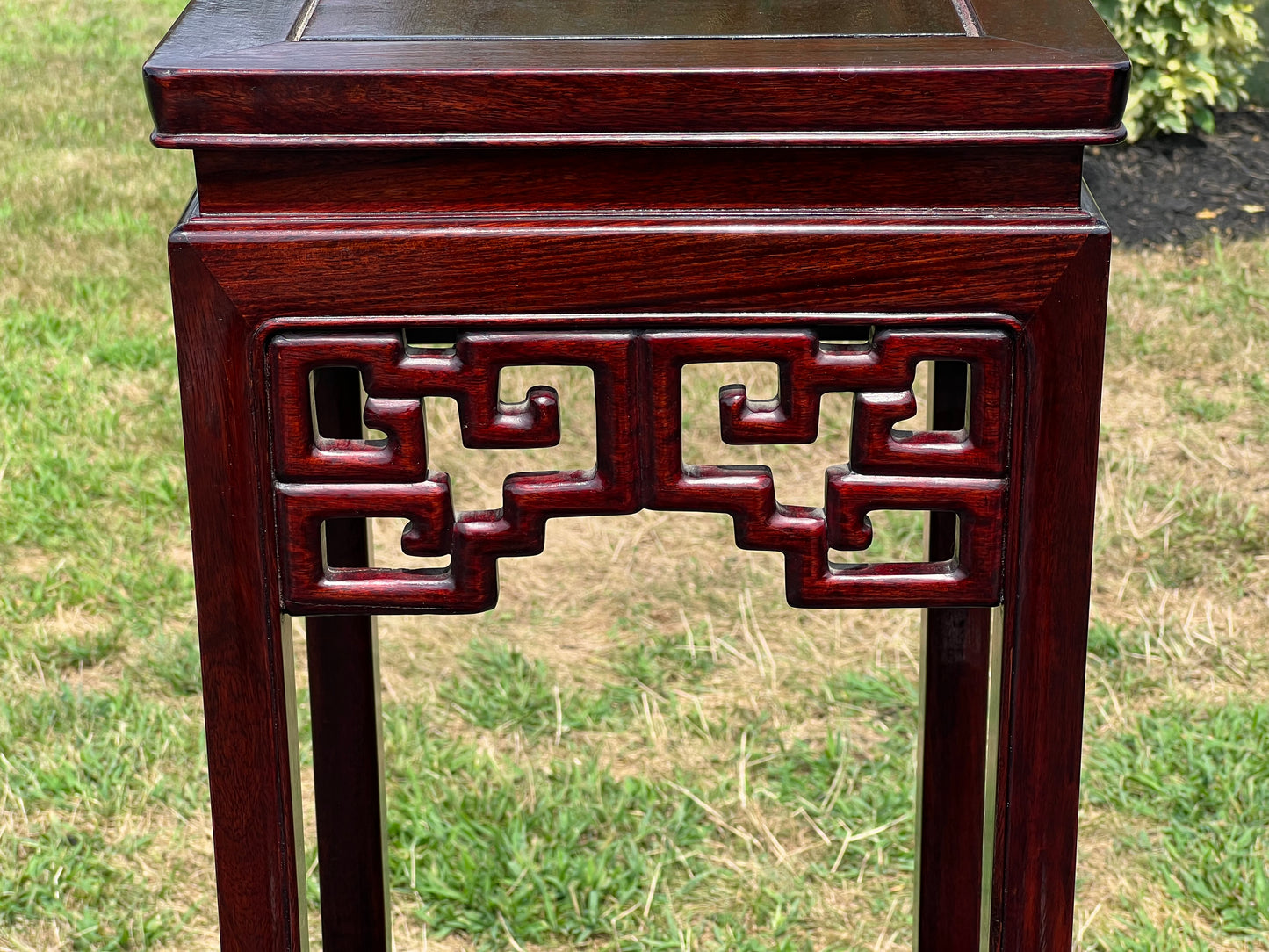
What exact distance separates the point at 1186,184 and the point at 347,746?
2.84m

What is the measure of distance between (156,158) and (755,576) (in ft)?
7.54

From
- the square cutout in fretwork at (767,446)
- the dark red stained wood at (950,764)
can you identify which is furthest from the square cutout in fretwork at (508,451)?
the dark red stained wood at (950,764)

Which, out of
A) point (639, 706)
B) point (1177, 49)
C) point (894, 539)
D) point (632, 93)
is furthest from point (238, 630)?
point (1177, 49)

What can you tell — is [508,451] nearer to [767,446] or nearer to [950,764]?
[767,446]

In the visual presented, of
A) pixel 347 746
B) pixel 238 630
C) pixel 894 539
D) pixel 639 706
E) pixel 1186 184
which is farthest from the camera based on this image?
pixel 1186 184

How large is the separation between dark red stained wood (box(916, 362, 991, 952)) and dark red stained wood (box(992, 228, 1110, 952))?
13.6 inches

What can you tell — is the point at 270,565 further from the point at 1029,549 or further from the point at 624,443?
the point at 1029,549

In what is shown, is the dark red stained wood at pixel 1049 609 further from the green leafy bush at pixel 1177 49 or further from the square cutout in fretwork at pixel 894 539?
the green leafy bush at pixel 1177 49

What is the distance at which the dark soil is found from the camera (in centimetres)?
343

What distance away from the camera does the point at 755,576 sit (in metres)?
2.35

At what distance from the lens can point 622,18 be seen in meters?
0.94

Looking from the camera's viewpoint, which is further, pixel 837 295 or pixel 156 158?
pixel 156 158

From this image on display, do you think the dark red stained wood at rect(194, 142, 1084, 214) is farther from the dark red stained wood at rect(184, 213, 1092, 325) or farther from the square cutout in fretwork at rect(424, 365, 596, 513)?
the square cutout in fretwork at rect(424, 365, 596, 513)

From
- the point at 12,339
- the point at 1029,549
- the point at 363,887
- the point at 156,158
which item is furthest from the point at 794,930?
the point at 156,158
